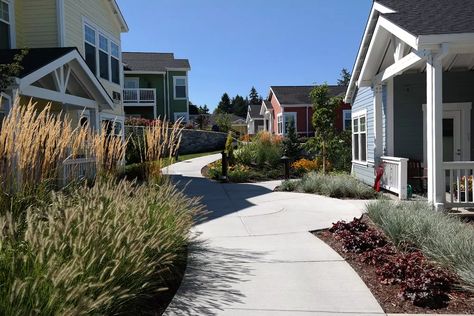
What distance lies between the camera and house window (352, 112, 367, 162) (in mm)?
14141

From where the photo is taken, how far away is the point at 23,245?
3.33m

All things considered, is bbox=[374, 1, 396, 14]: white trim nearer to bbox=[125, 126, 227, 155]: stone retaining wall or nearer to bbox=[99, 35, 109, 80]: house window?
bbox=[99, 35, 109, 80]: house window

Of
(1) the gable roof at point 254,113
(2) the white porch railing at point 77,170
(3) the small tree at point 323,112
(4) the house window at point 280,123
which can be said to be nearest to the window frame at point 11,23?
(2) the white porch railing at point 77,170

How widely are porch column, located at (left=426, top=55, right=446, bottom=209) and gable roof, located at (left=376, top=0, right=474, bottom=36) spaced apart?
553 millimetres

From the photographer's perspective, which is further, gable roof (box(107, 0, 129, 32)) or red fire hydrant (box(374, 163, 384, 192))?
gable roof (box(107, 0, 129, 32))

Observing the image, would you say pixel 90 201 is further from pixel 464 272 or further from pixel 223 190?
pixel 223 190

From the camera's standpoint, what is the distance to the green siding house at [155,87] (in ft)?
113

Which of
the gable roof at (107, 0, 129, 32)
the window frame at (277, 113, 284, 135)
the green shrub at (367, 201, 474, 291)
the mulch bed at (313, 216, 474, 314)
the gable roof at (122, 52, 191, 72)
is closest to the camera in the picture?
the mulch bed at (313, 216, 474, 314)

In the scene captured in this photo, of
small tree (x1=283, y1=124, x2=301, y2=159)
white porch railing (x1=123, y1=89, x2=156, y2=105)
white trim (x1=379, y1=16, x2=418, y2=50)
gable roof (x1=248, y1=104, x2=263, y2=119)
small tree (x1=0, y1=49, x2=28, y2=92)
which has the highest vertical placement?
gable roof (x1=248, y1=104, x2=263, y2=119)

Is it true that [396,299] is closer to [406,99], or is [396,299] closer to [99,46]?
[406,99]

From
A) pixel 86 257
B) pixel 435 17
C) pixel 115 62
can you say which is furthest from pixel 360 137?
pixel 86 257

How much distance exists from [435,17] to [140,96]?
28538mm

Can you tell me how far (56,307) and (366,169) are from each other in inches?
477

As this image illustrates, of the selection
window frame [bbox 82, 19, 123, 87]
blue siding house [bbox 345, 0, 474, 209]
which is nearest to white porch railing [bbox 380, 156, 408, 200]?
blue siding house [bbox 345, 0, 474, 209]
